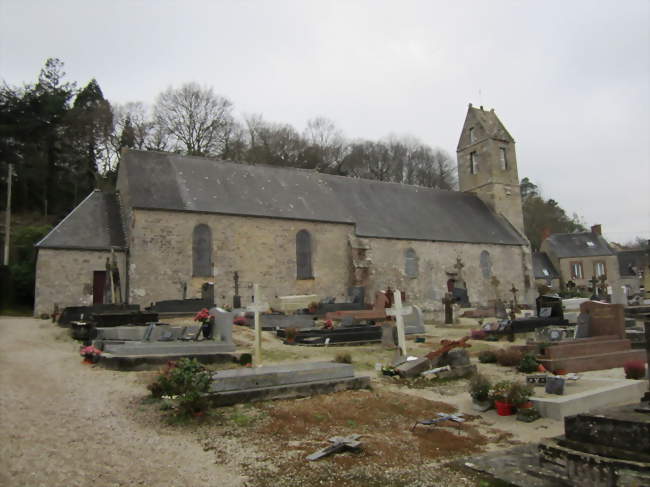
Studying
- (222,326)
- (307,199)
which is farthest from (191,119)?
(222,326)

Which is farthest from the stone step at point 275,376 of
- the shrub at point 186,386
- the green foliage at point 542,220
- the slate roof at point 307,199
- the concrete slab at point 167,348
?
the green foliage at point 542,220

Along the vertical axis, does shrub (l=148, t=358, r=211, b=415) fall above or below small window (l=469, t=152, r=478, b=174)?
below

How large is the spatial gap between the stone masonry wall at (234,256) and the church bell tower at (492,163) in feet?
45.3

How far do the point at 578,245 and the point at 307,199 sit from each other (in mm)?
28104

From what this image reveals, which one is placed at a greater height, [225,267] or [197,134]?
[197,134]

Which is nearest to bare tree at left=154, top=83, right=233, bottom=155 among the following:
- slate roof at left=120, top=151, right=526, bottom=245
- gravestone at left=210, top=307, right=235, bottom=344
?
slate roof at left=120, top=151, right=526, bottom=245

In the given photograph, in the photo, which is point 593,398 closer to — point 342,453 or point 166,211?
point 342,453

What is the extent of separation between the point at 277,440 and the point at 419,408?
245 centimetres

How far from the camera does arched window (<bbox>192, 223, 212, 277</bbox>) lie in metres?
21.3

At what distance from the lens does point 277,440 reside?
5.51 m

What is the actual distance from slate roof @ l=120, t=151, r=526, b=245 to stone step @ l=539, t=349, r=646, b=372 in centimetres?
1588

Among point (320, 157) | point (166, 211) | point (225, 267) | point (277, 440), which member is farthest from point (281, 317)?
point (320, 157)

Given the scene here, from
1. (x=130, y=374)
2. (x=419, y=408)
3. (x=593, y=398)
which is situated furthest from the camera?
(x=130, y=374)

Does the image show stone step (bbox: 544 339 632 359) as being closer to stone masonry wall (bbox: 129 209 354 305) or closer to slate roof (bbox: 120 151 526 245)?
stone masonry wall (bbox: 129 209 354 305)
